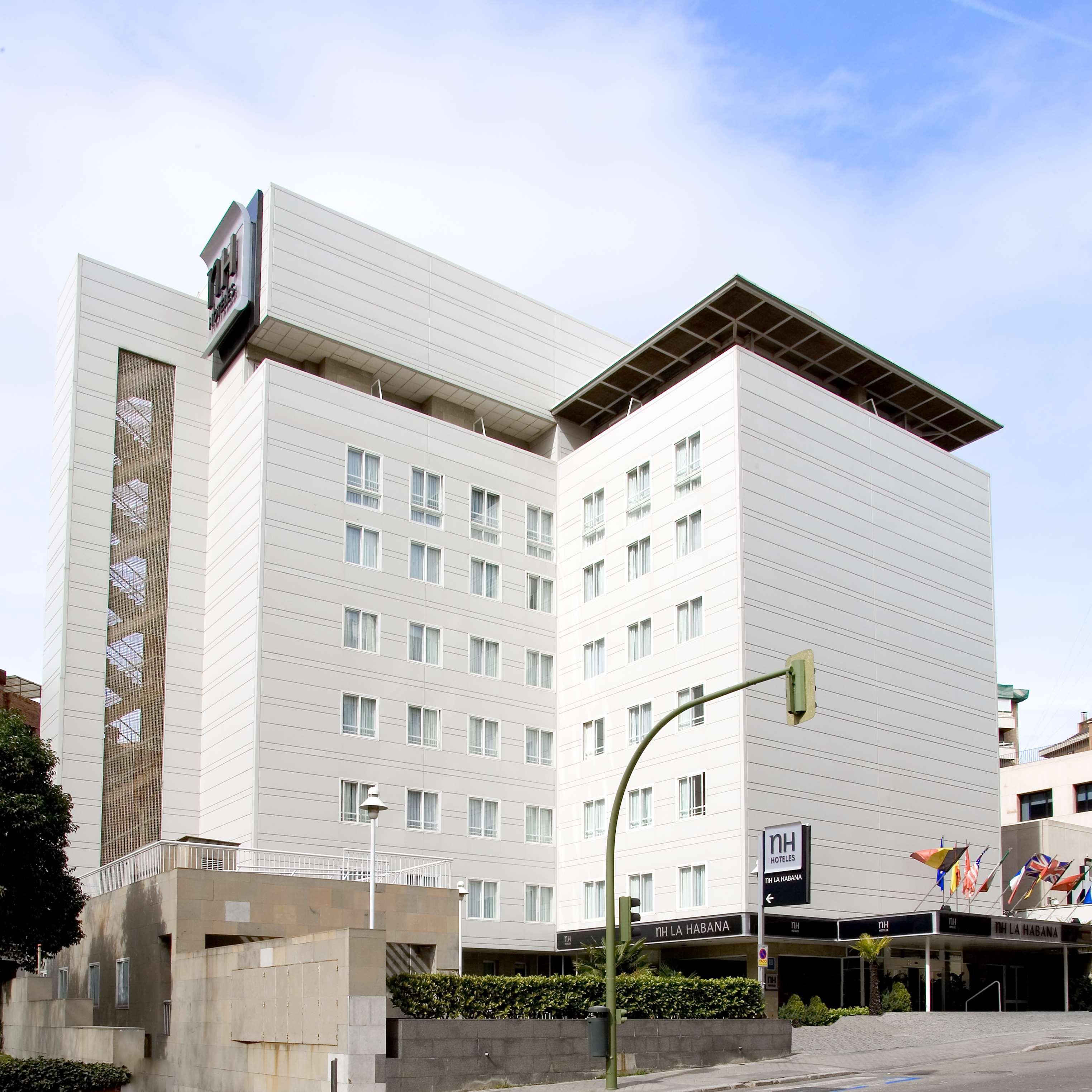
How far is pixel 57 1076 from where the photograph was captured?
3064 centimetres

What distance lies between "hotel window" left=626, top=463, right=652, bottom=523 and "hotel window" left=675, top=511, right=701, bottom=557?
7.10 feet

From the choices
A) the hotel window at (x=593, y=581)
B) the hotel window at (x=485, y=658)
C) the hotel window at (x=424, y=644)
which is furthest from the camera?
the hotel window at (x=593, y=581)

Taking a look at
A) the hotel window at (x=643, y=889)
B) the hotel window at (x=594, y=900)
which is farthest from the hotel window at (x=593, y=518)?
the hotel window at (x=643, y=889)

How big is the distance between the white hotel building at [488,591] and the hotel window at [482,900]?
0.12m

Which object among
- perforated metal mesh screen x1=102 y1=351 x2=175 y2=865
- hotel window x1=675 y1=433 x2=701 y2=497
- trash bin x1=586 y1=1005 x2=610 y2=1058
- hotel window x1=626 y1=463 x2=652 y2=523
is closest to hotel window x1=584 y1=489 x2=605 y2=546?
hotel window x1=626 y1=463 x2=652 y2=523

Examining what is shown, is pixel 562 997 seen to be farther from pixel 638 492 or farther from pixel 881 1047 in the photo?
pixel 638 492

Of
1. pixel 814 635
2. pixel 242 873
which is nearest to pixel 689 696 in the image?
pixel 814 635

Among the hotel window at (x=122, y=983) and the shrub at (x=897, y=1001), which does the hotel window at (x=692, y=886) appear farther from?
the hotel window at (x=122, y=983)

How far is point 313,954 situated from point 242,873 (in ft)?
32.3

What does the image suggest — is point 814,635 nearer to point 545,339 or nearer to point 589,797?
point 589,797

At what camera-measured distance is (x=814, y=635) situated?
50031 millimetres

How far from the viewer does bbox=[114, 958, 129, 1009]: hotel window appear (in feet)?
123

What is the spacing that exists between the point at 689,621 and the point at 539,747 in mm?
9365

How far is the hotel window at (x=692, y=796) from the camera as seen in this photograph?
4771 cm
